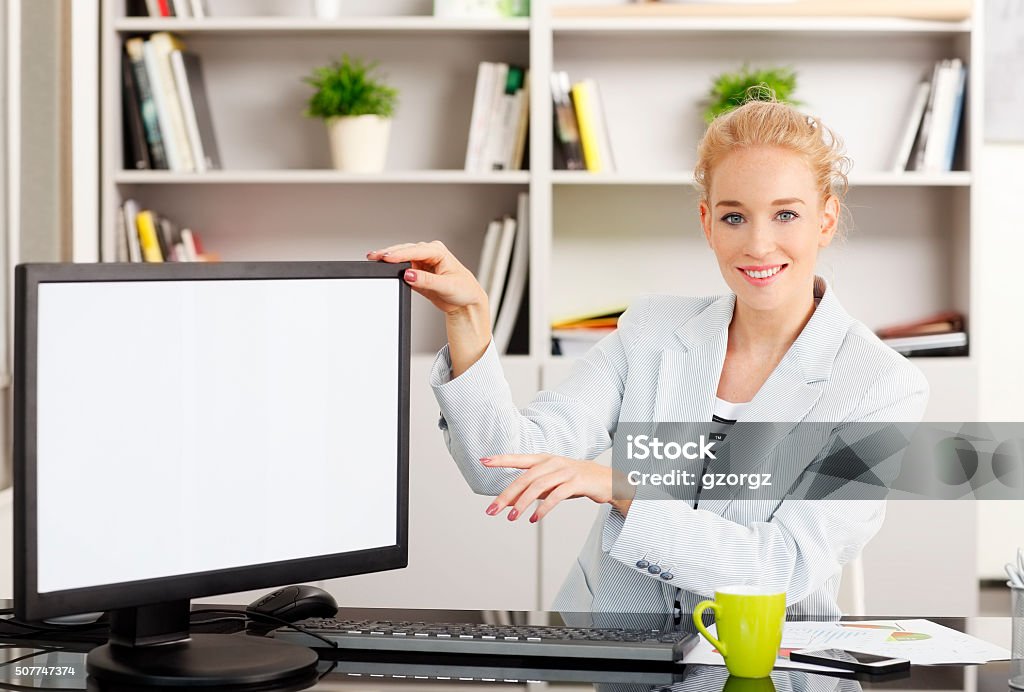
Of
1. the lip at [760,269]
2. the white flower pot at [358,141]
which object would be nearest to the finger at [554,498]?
the lip at [760,269]

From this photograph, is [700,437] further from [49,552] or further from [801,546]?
[49,552]

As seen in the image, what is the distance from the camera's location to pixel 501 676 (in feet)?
3.57

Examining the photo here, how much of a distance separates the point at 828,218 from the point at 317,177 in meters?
1.54

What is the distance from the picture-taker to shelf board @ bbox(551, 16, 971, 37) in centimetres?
281

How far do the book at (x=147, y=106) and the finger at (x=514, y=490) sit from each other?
6.54ft

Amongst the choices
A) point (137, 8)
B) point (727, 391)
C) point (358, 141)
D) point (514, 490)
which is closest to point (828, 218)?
point (727, 391)

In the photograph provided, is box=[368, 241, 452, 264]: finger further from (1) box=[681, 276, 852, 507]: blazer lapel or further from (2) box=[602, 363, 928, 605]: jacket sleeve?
(1) box=[681, 276, 852, 507]: blazer lapel

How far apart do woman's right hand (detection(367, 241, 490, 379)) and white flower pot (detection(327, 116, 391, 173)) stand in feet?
4.94

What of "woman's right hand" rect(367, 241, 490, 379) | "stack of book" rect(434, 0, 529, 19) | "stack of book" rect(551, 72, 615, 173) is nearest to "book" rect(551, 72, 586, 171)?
"stack of book" rect(551, 72, 615, 173)

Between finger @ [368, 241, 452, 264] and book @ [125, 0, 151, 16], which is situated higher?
book @ [125, 0, 151, 16]

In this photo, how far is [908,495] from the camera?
2.87 metres

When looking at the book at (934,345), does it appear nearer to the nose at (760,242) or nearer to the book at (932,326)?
the book at (932,326)

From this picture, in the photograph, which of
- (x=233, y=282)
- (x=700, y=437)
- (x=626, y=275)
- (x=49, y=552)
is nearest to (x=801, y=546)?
(x=700, y=437)

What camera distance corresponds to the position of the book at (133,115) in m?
2.92
